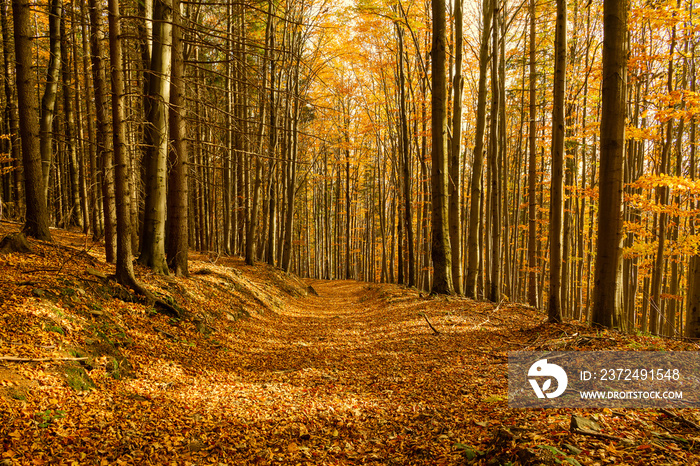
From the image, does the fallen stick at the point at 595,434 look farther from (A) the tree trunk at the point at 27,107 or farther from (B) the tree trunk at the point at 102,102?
(A) the tree trunk at the point at 27,107

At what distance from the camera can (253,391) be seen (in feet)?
15.5

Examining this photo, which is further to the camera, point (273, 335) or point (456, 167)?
point (456, 167)

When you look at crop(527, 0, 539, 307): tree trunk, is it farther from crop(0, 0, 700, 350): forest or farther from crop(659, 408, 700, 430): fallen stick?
crop(659, 408, 700, 430): fallen stick

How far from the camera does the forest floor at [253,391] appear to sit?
2.85 metres

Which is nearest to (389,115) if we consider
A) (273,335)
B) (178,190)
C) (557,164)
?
(178,190)

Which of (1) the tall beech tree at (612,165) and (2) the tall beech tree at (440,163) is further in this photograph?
(2) the tall beech tree at (440,163)

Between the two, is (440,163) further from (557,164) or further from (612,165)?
(612,165)

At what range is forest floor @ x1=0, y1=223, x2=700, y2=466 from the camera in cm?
285

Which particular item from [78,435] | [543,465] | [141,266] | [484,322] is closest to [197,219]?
[141,266]

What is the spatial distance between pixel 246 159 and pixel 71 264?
35.2 feet

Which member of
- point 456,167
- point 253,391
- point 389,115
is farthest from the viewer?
point 389,115

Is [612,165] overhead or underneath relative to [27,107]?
underneath

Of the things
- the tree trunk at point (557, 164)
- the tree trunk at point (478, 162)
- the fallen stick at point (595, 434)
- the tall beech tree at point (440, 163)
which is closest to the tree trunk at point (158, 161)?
the tall beech tree at point (440, 163)

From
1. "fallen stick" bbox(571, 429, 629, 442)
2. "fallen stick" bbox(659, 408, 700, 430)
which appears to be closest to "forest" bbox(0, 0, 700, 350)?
"fallen stick" bbox(659, 408, 700, 430)
